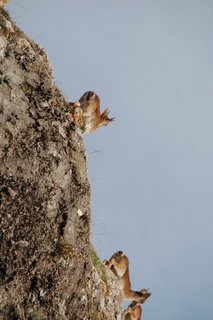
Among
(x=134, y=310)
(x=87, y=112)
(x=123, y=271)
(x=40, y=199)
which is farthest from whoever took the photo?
(x=134, y=310)

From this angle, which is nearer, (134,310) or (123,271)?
(123,271)

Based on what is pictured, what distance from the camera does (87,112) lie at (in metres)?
12.5

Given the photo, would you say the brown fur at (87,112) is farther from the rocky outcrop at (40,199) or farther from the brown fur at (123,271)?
the brown fur at (123,271)

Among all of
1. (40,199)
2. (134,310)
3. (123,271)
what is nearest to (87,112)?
(40,199)

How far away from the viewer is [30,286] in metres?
8.91

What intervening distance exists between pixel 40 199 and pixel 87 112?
12.8 feet

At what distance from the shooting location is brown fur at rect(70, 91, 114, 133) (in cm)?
1191

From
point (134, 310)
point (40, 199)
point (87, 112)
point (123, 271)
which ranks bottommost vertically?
point (134, 310)

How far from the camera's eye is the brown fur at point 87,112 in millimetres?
11906

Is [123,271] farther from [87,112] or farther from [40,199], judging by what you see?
[40,199]

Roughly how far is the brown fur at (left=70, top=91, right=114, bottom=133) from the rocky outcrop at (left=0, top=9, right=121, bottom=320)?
0.48m

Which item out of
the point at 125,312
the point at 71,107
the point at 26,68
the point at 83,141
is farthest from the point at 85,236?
the point at 125,312

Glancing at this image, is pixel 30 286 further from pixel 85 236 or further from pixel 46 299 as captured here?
pixel 85 236

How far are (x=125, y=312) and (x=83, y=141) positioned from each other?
22.4 feet
